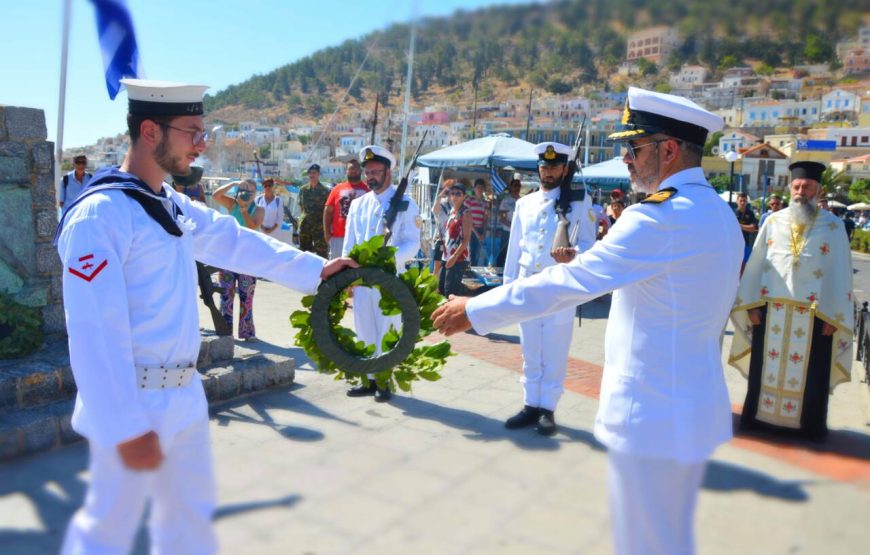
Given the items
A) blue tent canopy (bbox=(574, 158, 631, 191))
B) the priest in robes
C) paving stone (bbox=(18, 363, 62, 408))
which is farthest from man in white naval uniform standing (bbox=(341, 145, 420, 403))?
blue tent canopy (bbox=(574, 158, 631, 191))

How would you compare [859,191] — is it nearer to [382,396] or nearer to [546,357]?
[546,357]

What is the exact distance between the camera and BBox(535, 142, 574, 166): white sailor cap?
18.1ft

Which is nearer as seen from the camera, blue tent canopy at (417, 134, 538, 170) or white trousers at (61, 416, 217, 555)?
white trousers at (61, 416, 217, 555)

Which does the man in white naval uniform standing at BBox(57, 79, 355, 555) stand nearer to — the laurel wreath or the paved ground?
the laurel wreath

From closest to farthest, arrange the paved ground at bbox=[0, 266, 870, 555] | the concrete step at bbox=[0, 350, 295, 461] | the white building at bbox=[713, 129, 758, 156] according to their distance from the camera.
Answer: the paved ground at bbox=[0, 266, 870, 555]
the concrete step at bbox=[0, 350, 295, 461]
the white building at bbox=[713, 129, 758, 156]

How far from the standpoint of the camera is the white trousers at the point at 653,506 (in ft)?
7.97

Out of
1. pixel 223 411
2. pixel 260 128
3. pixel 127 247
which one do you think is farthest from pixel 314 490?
pixel 260 128

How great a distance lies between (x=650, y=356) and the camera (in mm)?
2555

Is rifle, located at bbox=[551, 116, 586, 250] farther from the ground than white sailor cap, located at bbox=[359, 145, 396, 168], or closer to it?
closer to it

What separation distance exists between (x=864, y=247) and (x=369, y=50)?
2808cm

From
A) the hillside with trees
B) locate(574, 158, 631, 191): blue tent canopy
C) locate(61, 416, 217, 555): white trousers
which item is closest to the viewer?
the hillside with trees

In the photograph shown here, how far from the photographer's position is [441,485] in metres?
4.23

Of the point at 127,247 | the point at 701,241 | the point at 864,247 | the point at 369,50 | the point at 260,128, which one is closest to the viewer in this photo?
the point at 127,247

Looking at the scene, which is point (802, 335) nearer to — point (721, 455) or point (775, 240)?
point (775, 240)
